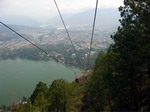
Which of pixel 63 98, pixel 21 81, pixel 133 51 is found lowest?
pixel 63 98

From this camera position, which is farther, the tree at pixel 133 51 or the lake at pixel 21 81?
the lake at pixel 21 81

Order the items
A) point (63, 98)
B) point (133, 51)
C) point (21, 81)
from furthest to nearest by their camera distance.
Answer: point (21, 81)
point (63, 98)
point (133, 51)

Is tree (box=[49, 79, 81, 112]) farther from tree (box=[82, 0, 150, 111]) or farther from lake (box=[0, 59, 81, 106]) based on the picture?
Result: lake (box=[0, 59, 81, 106])

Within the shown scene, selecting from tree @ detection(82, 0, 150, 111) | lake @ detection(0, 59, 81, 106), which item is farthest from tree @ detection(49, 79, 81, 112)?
lake @ detection(0, 59, 81, 106)

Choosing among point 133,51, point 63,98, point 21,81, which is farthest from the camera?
point 21,81

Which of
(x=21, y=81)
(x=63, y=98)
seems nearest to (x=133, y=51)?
(x=63, y=98)

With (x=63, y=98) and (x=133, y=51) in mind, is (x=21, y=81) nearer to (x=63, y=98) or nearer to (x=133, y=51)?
(x=63, y=98)

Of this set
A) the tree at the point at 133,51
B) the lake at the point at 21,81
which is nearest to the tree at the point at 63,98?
the tree at the point at 133,51

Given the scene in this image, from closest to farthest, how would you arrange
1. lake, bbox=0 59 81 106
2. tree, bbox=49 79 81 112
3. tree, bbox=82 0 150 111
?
tree, bbox=82 0 150 111, tree, bbox=49 79 81 112, lake, bbox=0 59 81 106

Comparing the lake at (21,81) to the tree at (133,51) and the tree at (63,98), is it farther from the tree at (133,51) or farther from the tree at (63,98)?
the tree at (133,51)

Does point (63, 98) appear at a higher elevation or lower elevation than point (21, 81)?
lower

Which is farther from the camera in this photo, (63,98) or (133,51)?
(63,98)
